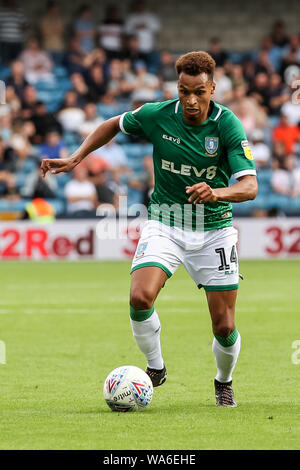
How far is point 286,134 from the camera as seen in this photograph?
21.5m

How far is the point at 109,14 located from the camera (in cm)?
2391

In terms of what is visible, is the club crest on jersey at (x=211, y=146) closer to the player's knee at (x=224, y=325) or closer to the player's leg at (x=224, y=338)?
the player's leg at (x=224, y=338)

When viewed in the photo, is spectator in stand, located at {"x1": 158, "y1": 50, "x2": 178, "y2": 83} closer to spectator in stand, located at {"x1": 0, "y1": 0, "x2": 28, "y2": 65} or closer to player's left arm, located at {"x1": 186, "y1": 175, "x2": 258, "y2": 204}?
spectator in stand, located at {"x1": 0, "y1": 0, "x2": 28, "y2": 65}

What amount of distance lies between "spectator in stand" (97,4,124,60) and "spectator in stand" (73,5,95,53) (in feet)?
0.67

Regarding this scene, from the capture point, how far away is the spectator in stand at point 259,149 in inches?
827

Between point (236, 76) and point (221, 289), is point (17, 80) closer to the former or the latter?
point (236, 76)

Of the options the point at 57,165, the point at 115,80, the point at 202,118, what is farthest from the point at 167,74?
the point at 202,118

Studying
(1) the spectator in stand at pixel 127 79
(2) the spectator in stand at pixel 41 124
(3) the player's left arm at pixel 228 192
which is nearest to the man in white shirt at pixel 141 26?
(1) the spectator in stand at pixel 127 79

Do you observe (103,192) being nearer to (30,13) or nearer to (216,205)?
(30,13)

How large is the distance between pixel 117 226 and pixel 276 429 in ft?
42.7

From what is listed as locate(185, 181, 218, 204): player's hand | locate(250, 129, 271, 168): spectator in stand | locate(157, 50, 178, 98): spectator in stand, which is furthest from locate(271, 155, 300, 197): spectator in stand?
locate(185, 181, 218, 204): player's hand

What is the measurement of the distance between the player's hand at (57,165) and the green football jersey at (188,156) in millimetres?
441

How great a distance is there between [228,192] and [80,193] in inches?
530

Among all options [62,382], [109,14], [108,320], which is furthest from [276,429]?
[109,14]
